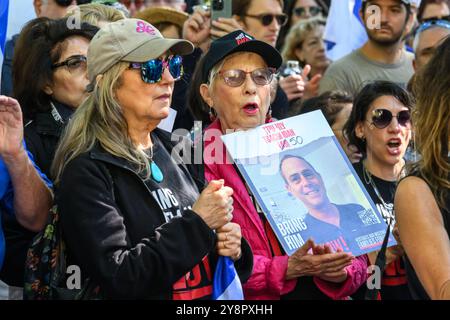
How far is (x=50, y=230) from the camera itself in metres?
3.62

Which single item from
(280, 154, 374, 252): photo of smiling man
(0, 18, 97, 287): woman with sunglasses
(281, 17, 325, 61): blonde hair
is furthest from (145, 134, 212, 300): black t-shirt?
(281, 17, 325, 61): blonde hair

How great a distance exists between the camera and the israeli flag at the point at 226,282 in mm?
3738

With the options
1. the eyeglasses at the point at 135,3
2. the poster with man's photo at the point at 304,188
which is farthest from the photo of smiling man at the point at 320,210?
the eyeglasses at the point at 135,3

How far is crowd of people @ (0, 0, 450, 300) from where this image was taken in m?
3.45

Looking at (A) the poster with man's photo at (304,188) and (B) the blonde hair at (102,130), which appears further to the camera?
(A) the poster with man's photo at (304,188)

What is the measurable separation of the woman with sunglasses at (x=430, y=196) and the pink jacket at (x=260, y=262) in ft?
3.09

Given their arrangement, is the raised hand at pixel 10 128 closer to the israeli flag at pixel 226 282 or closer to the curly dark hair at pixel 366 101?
the israeli flag at pixel 226 282

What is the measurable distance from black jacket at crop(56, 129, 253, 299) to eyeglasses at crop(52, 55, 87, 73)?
3.79 ft

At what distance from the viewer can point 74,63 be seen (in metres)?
4.71

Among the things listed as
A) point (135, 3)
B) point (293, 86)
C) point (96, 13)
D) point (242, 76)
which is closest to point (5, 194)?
point (242, 76)

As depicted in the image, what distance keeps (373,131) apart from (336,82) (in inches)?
67.9

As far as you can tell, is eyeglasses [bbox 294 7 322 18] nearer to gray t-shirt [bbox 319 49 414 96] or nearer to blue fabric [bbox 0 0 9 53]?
gray t-shirt [bbox 319 49 414 96]

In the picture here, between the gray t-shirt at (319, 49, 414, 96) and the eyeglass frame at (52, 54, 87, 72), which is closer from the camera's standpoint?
the eyeglass frame at (52, 54, 87, 72)

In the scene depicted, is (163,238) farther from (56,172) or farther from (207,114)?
(207,114)
